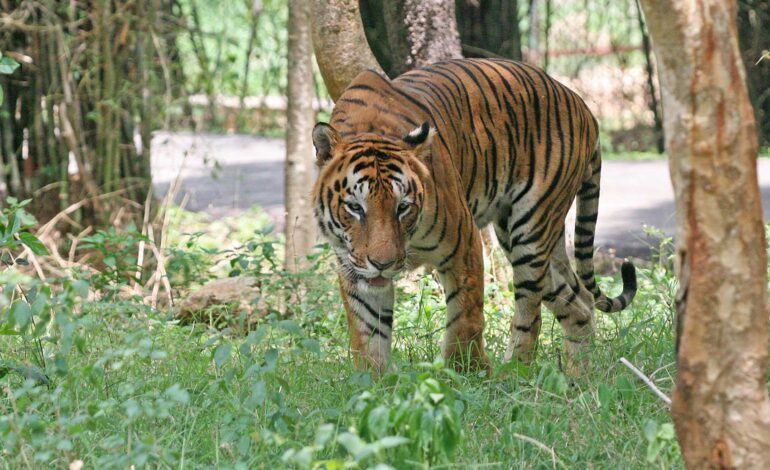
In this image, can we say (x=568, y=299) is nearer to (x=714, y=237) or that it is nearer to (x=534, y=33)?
(x=714, y=237)

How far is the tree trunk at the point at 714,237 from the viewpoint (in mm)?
2529

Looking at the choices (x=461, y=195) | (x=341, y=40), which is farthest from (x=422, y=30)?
(x=461, y=195)

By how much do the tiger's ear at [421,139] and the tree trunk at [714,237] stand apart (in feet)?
5.19

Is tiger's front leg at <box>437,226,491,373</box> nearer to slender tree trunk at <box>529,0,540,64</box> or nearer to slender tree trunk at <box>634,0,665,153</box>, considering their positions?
slender tree trunk at <box>634,0,665,153</box>

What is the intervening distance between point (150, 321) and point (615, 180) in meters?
7.05

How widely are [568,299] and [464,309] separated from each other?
950 millimetres

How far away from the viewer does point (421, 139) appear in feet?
13.6

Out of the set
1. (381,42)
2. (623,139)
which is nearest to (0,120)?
(381,42)

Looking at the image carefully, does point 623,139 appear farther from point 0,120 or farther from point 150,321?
point 150,321

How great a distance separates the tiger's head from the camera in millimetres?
4016

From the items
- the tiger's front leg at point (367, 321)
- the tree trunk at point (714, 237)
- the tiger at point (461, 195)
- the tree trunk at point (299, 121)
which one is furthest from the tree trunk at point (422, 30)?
the tree trunk at point (714, 237)

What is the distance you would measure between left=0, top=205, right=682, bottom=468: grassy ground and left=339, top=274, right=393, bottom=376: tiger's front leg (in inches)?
3.6

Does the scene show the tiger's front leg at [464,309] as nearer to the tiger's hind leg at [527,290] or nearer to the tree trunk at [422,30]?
the tiger's hind leg at [527,290]

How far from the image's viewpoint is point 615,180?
11.2m
